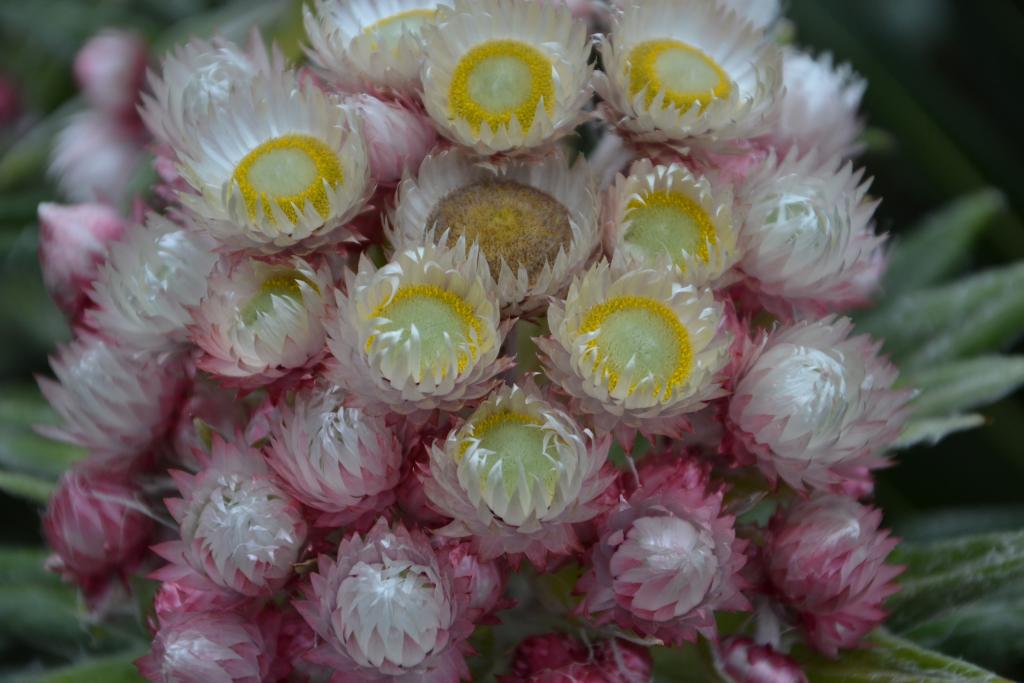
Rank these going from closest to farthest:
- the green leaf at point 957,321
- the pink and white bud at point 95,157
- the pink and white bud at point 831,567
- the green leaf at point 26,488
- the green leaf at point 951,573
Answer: the pink and white bud at point 831,567 → the green leaf at point 951,573 → the green leaf at point 26,488 → the green leaf at point 957,321 → the pink and white bud at point 95,157

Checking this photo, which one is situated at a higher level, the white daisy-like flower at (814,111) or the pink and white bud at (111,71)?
the white daisy-like flower at (814,111)

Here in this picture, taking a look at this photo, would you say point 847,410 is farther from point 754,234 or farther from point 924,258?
point 924,258

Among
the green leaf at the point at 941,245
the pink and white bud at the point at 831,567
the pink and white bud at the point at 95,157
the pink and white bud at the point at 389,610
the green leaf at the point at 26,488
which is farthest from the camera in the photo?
the pink and white bud at the point at 95,157

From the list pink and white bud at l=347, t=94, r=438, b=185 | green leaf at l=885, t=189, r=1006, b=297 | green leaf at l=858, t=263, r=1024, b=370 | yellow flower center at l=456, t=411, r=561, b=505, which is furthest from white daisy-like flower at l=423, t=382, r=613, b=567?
green leaf at l=885, t=189, r=1006, b=297

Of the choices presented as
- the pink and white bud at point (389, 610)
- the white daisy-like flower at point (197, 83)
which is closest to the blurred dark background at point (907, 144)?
the white daisy-like flower at point (197, 83)

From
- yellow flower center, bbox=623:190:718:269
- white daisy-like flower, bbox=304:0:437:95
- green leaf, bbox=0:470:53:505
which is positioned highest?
white daisy-like flower, bbox=304:0:437:95

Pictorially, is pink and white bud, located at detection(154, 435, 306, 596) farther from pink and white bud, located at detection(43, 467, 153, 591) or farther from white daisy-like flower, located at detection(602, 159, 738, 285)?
white daisy-like flower, located at detection(602, 159, 738, 285)

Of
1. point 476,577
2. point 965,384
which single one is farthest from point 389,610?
point 965,384

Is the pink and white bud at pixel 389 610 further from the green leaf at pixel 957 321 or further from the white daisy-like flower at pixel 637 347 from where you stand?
the green leaf at pixel 957 321
